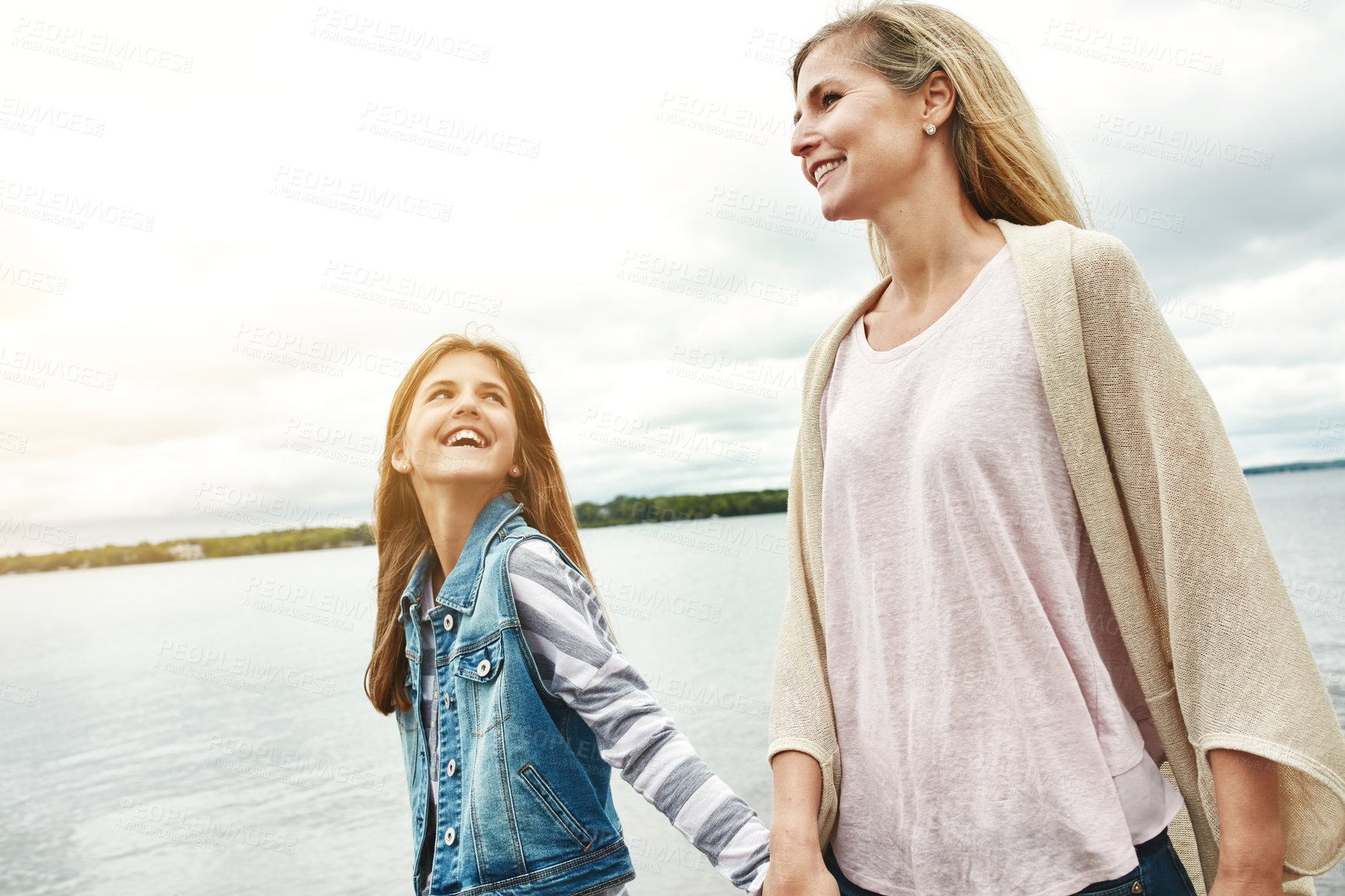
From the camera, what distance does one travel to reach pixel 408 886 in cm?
977

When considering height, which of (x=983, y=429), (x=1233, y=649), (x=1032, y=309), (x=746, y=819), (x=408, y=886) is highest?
(x=1032, y=309)

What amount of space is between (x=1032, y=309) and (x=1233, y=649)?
58 cm

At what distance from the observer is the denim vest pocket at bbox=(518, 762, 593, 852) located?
2086mm

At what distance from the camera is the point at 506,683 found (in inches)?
84.4

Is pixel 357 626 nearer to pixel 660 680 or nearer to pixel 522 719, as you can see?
pixel 660 680

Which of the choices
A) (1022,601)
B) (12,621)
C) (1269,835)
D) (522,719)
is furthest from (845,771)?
(12,621)

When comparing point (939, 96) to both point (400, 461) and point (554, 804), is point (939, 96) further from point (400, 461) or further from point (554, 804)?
point (400, 461)

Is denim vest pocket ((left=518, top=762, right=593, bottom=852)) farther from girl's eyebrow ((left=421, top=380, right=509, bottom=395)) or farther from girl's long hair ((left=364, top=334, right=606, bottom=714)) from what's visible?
girl's eyebrow ((left=421, top=380, right=509, bottom=395))

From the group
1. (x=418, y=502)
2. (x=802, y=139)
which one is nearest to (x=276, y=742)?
(x=418, y=502)

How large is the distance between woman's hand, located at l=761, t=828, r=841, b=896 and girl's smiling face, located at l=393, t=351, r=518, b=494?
1.31m

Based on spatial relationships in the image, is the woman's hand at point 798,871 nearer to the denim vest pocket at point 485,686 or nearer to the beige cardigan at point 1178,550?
the beige cardigan at point 1178,550

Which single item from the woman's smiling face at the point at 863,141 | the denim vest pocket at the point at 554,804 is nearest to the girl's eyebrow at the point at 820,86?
the woman's smiling face at the point at 863,141

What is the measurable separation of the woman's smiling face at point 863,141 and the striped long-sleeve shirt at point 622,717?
1101mm

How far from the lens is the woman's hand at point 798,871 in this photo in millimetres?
1537
